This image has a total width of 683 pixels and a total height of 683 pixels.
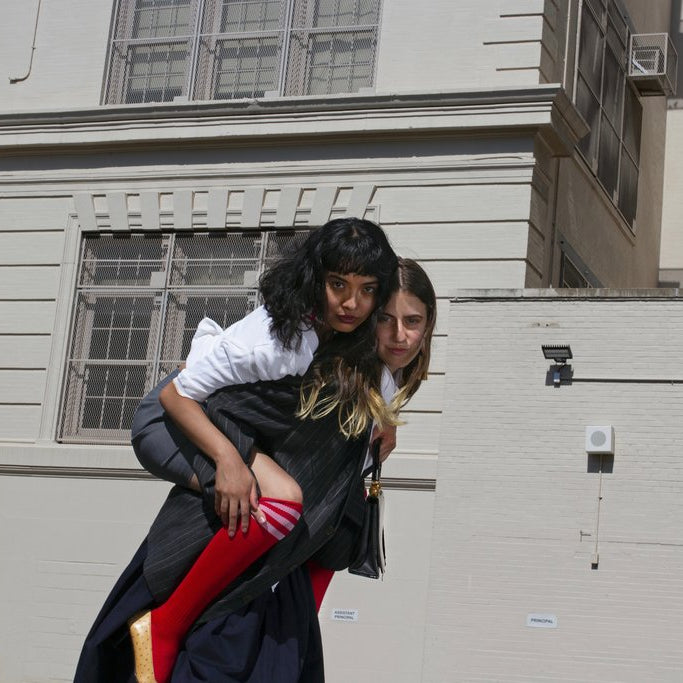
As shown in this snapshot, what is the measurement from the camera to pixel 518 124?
13.8 metres

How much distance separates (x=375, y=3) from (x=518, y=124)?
2.38 m

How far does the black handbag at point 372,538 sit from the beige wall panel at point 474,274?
9.40 meters

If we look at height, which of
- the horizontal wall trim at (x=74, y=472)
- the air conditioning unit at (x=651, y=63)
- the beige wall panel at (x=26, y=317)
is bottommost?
the horizontal wall trim at (x=74, y=472)

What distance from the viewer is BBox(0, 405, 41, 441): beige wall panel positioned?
14.7 meters

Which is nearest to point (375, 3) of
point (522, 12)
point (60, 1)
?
point (522, 12)

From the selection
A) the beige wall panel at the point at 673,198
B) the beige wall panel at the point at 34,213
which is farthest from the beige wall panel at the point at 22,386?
the beige wall panel at the point at 673,198

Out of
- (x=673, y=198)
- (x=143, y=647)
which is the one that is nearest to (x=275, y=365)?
(x=143, y=647)

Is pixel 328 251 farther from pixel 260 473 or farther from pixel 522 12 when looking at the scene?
pixel 522 12

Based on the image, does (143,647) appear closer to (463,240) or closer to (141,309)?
(463,240)

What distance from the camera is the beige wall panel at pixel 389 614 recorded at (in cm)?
1309

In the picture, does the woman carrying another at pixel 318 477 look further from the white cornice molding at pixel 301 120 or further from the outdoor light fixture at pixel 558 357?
the white cornice molding at pixel 301 120

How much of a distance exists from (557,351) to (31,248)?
19.3 feet

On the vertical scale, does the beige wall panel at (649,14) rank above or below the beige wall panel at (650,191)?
above

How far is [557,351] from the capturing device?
1320cm
